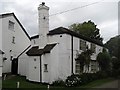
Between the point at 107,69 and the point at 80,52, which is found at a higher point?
the point at 80,52

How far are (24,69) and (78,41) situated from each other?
1056 cm

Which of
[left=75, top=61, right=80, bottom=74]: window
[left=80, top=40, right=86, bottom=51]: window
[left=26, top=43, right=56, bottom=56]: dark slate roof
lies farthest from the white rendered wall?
[left=80, top=40, right=86, bottom=51]: window

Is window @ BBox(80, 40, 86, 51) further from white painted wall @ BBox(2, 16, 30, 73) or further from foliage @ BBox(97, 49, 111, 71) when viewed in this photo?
white painted wall @ BBox(2, 16, 30, 73)

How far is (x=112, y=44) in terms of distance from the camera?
64.1 metres

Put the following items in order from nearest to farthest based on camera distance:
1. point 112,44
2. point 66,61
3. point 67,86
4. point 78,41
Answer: point 67,86
point 66,61
point 78,41
point 112,44

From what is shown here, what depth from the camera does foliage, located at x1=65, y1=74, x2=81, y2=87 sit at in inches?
959

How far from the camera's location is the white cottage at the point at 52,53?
26328mm

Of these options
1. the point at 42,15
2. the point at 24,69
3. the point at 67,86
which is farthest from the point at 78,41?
the point at 24,69

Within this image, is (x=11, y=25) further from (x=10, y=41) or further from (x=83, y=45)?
(x=83, y=45)

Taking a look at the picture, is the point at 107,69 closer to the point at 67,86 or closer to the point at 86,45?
the point at 86,45

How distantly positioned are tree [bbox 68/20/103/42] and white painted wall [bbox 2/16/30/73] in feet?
69.9

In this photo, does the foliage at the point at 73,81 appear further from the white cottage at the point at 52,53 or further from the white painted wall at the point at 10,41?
the white painted wall at the point at 10,41

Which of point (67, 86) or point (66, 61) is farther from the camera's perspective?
point (66, 61)

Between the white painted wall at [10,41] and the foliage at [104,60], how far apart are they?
13.5m
